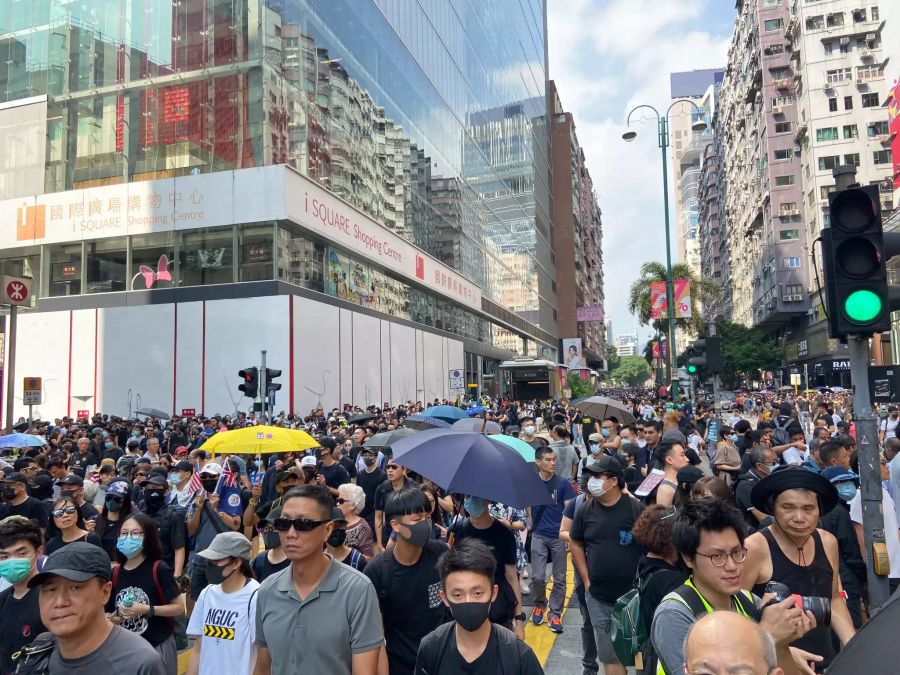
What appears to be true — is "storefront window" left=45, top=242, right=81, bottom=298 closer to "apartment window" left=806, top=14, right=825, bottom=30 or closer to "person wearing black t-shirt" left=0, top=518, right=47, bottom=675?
"person wearing black t-shirt" left=0, top=518, right=47, bottom=675

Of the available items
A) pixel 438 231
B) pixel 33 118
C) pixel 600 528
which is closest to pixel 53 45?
pixel 33 118

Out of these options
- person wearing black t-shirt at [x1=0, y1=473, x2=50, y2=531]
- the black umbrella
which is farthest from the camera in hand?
person wearing black t-shirt at [x1=0, y1=473, x2=50, y2=531]

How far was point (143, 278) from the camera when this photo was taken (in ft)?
90.5

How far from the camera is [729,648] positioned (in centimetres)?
175

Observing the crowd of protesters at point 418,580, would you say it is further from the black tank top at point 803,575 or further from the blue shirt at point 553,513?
the blue shirt at point 553,513

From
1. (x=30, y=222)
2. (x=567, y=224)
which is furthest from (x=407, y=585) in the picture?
(x=567, y=224)

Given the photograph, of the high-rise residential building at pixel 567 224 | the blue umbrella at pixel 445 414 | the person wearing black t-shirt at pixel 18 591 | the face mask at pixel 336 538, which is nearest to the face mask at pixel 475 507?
the face mask at pixel 336 538

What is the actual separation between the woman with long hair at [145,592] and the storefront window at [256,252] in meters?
22.4

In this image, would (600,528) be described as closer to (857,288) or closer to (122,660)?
(857,288)

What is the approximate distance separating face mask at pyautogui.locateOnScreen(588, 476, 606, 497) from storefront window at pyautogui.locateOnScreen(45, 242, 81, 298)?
97.5ft

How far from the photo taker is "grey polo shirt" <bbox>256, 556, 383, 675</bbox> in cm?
292

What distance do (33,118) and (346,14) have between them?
15.2 m

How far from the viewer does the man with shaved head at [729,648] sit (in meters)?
1.73

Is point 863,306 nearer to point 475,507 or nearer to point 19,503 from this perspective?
point 475,507
